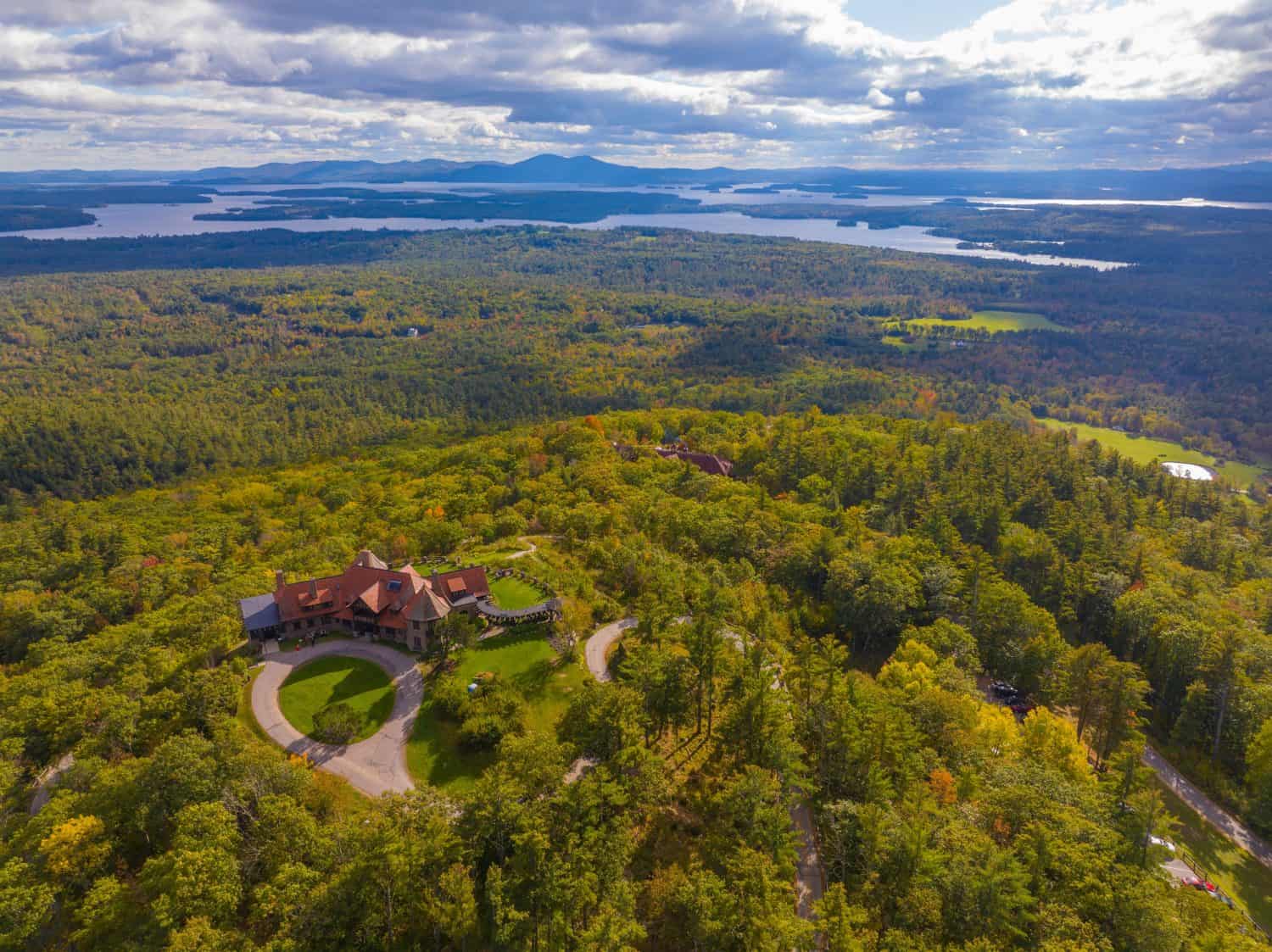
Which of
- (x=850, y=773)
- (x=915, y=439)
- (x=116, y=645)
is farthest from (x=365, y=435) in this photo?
(x=850, y=773)

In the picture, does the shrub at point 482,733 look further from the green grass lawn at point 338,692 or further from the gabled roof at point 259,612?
the gabled roof at point 259,612

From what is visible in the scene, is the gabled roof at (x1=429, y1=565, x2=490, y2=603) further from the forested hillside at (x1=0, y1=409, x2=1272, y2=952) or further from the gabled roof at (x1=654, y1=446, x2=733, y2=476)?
the gabled roof at (x1=654, y1=446, x2=733, y2=476)

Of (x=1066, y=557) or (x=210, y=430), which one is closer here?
(x=1066, y=557)

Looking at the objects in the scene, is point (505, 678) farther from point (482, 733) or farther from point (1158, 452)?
point (1158, 452)

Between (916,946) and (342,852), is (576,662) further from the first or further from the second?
(916,946)

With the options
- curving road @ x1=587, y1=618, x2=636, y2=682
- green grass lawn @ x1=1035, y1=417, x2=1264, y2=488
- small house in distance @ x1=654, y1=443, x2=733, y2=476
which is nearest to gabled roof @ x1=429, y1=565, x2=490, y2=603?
curving road @ x1=587, y1=618, x2=636, y2=682

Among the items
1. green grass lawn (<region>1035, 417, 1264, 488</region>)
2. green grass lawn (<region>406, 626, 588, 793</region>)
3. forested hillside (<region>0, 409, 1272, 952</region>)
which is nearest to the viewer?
forested hillside (<region>0, 409, 1272, 952</region>)

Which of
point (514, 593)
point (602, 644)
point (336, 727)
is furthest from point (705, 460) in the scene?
point (336, 727)
